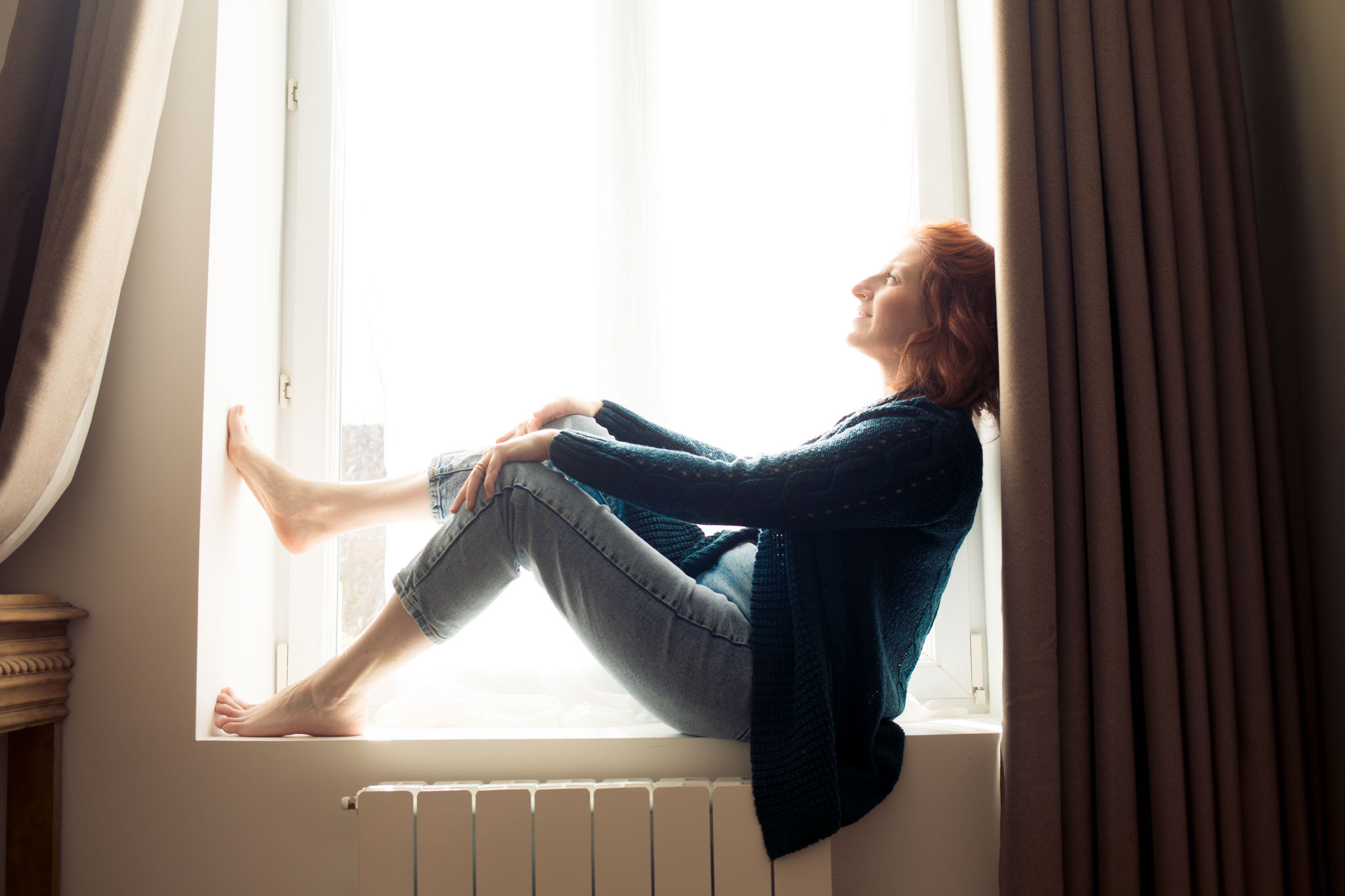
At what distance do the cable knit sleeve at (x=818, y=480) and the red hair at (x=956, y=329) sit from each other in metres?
0.13

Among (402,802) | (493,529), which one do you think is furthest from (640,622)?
(402,802)

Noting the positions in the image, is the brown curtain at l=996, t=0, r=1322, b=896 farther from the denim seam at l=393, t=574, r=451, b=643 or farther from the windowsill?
Answer: the denim seam at l=393, t=574, r=451, b=643

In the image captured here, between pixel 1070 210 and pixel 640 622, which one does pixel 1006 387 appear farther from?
pixel 640 622

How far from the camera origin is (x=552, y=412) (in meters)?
1.47

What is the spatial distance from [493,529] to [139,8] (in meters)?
1.05

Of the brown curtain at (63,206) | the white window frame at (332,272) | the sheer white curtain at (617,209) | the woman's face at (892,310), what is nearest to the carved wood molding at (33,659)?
the brown curtain at (63,206)

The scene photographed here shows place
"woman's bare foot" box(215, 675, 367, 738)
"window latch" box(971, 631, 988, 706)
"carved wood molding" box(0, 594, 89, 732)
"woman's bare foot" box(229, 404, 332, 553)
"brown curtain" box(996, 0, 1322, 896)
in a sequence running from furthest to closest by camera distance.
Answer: "window latch" box(971, 631, 988, 706), "woman's bare foot" box(229, 404, 332, 553), "woman's bare foot" box(215, 675, 367, 738), "carved wood molding" box(0, 594, 89, 732), "brown curtain" box(996, 0, 1322, 896)

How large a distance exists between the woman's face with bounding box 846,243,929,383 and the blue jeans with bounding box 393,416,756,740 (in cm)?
49

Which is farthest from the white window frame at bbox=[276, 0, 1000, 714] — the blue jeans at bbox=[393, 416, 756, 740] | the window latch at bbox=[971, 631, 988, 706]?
the blue jeans at bbox=[393, 416, 756, 740]

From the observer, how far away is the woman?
1216 mm

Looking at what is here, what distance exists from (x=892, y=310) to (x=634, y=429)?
1.61 ft

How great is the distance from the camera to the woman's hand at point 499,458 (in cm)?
131

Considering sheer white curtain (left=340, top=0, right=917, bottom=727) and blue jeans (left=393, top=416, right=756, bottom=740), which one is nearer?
blue jeans (left=393, top=416, right=756, bottom=740)

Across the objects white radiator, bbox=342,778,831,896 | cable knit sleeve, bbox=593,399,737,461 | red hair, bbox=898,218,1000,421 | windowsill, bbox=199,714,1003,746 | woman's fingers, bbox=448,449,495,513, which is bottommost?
white radiator, bbox=342,778,831,896
